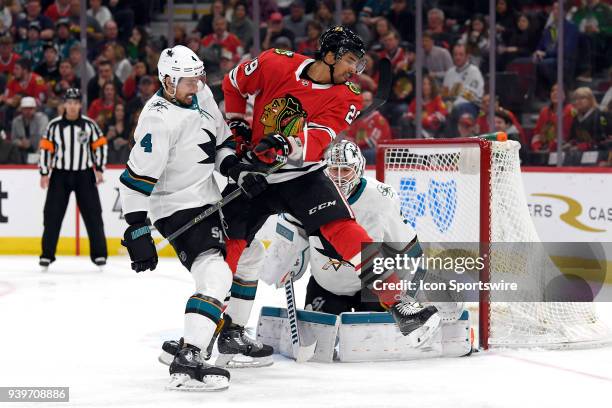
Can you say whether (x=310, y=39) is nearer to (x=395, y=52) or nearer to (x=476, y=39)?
(x=395, y=52)

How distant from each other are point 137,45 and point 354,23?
1.77 m

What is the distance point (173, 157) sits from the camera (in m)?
3.57

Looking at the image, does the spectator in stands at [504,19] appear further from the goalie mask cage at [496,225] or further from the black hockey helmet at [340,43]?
the black hockey helmet at [340,43]

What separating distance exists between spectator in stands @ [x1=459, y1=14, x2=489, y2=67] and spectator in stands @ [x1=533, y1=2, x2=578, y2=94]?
1.26 ft

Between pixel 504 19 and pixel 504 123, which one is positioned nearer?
pixel 504 123

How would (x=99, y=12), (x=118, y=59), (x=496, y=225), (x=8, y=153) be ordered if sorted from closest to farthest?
(x=496, y=225)
(x=8, y=153)
(x=118, y=59)
(x=99, y=12)

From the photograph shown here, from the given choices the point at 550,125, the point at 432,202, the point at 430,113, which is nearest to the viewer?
the point at 432,202

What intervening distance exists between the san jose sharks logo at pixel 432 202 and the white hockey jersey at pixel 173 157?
4.30ft

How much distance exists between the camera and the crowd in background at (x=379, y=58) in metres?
7.61

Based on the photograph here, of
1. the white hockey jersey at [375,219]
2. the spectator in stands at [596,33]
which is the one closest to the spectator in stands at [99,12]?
the spectator in stands at [596,33]

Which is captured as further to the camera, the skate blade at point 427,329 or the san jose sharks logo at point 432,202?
the san jose sharks logo at point 432,202

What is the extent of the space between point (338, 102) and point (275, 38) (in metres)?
4.81

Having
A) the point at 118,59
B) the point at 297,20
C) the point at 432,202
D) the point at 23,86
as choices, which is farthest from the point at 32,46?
the point at 432,202

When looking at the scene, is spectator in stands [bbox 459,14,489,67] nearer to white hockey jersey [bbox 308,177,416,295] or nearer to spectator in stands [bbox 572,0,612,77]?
spectator in stands [bbox 572,0,612,77]
